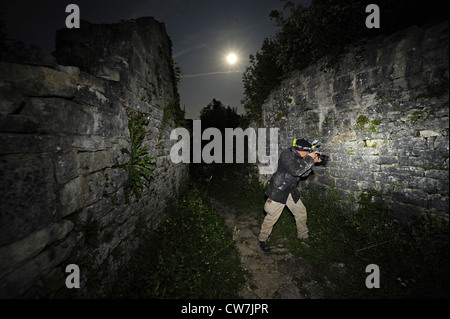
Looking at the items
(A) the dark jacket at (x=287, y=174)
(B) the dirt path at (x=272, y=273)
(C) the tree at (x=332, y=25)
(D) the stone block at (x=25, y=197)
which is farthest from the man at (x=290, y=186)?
(D) the stone block at (x=25, y=197)

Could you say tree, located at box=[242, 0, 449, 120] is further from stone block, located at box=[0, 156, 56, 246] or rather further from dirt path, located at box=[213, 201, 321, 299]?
stone block, located at box=[0, 156, 56, 246]

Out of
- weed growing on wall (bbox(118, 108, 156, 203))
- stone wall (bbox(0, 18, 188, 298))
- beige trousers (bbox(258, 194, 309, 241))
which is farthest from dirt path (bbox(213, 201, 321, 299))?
weed growing on wall (bbox(118, 108, 156, 203))

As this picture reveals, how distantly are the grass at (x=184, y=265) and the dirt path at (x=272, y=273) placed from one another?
0.70 ft

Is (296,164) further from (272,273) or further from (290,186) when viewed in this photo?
(272,273)

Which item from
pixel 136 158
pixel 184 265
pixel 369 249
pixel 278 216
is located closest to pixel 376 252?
pixel 369 249

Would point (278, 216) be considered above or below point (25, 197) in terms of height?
below

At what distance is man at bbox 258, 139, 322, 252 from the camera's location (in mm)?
3414

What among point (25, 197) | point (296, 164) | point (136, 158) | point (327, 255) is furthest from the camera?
point (296, 164)

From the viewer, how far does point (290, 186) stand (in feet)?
11.5

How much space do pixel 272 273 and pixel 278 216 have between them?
1010 millimetres

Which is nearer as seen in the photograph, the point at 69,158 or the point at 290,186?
the point at 69,158

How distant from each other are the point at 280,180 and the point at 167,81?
3.78m

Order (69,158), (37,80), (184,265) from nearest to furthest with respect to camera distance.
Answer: (37,80)
(69,158)
(184,265)

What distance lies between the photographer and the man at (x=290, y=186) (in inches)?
134
